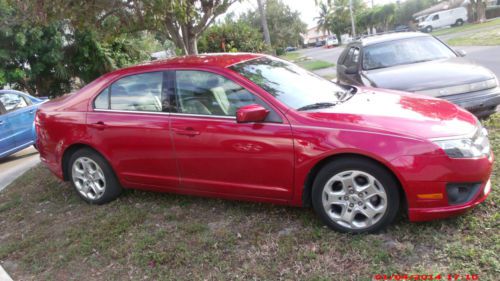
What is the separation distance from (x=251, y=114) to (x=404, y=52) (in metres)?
4.47

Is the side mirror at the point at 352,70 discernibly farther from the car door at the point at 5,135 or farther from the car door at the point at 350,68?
the car door at the point at 5,135

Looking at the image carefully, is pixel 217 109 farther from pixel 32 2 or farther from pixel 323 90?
pixel 32 2

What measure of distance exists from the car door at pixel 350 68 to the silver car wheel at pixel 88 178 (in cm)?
403

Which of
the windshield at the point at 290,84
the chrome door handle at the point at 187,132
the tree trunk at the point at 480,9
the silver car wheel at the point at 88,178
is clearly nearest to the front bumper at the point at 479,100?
the windshield at the point at 290,84

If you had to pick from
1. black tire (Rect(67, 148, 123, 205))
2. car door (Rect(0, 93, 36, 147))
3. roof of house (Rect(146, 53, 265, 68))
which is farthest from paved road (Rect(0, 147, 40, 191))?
roof of house (Rect(146, 53, 265, 68))

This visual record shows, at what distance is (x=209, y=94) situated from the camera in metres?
3.93

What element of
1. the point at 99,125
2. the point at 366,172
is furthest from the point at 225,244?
the point at 99,125

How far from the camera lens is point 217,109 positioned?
3.83 metres

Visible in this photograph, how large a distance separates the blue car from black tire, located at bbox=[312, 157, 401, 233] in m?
7.17

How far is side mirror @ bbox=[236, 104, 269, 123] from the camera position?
3.45 meters

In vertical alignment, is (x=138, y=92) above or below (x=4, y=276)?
above

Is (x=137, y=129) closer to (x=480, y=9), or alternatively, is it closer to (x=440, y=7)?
(x=480, y=9)
